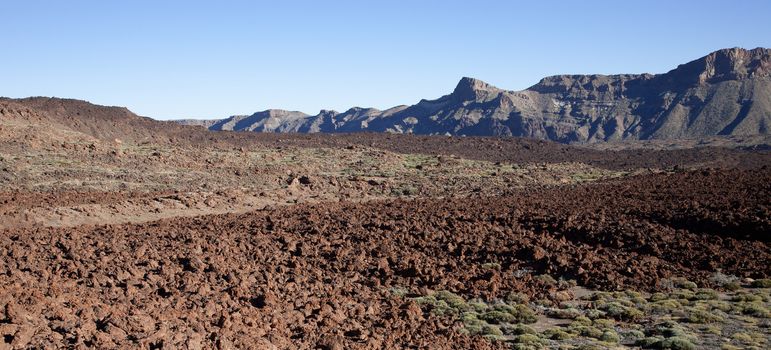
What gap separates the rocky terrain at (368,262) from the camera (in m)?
13.0

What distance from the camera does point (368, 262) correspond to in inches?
801

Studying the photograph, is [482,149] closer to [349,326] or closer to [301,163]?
[301,163]

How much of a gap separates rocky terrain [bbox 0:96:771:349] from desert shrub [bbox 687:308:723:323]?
3.0 inches

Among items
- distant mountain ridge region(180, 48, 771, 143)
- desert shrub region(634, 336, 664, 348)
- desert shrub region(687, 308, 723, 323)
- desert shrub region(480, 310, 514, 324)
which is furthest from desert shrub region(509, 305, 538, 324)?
distant mountain ridge region(180, 48, 771, 143)

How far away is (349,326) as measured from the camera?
1391 centimetres

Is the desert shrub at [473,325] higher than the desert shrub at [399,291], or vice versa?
the desert shrub at [399,291]

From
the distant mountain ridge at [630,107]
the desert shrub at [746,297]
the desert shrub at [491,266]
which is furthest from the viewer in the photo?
the distant mountain ridge at [630,107]

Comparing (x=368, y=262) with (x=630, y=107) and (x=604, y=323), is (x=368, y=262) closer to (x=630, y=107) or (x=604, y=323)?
(x=604, y=323)

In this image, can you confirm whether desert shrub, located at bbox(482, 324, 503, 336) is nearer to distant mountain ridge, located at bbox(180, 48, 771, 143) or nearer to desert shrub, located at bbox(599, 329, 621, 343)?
desert shrub, located at bbox(599, 329, 621, 343)

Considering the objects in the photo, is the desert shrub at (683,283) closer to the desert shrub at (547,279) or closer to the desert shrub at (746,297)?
the desert shrub at (746,297)

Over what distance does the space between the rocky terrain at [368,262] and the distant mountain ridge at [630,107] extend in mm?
116251

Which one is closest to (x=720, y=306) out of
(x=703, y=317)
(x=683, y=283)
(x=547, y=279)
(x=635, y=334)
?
(x=703, y=317)

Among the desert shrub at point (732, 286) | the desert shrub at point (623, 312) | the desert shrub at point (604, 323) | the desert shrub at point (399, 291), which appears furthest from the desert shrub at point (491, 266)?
the desert shrub at point (732, 286)

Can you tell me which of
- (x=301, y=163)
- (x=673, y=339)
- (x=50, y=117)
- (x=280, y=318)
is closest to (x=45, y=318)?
(x=280, y=318)
